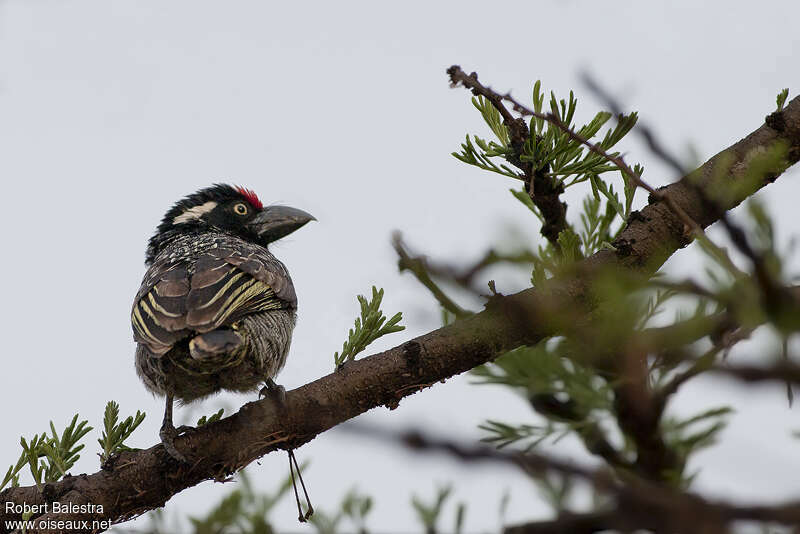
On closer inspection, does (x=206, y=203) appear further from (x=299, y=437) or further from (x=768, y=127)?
(x=768, y=127)

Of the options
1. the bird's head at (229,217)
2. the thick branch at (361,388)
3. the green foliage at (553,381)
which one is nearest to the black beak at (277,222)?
the bird's head at (229,217)

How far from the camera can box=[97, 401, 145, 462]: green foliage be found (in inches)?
146

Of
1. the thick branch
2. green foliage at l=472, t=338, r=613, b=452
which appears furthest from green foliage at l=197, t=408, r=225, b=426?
green foliage at l=472, t=338, r=613, b=452

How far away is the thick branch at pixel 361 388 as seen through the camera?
3191 mm

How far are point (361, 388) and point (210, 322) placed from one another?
1.04 m

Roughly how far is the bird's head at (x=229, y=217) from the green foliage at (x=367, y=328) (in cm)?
252

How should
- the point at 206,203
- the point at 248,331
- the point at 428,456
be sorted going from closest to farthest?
the point at 428,456
the point at 248,331
the point at 206,203

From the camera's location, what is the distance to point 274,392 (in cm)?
379

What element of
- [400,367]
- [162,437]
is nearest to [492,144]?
[400,367]

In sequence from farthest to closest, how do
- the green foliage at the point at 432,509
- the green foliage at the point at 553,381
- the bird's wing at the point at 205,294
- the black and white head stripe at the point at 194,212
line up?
the black and white head stripe at the point at 194,212 → the bird's wing at the point at 205,294 → the green foliage at the point at 432,509 → the green foliage at the point at 553,381

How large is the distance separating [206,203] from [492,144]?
11.6ft

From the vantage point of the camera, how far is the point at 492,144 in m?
3.42

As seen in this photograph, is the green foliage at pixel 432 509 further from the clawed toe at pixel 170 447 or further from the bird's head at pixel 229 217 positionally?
the bird's head at pixel 229 217

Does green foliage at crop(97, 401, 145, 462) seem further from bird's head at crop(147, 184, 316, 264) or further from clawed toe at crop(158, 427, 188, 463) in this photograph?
bird's head at crop(147, 184, 316, 264)
